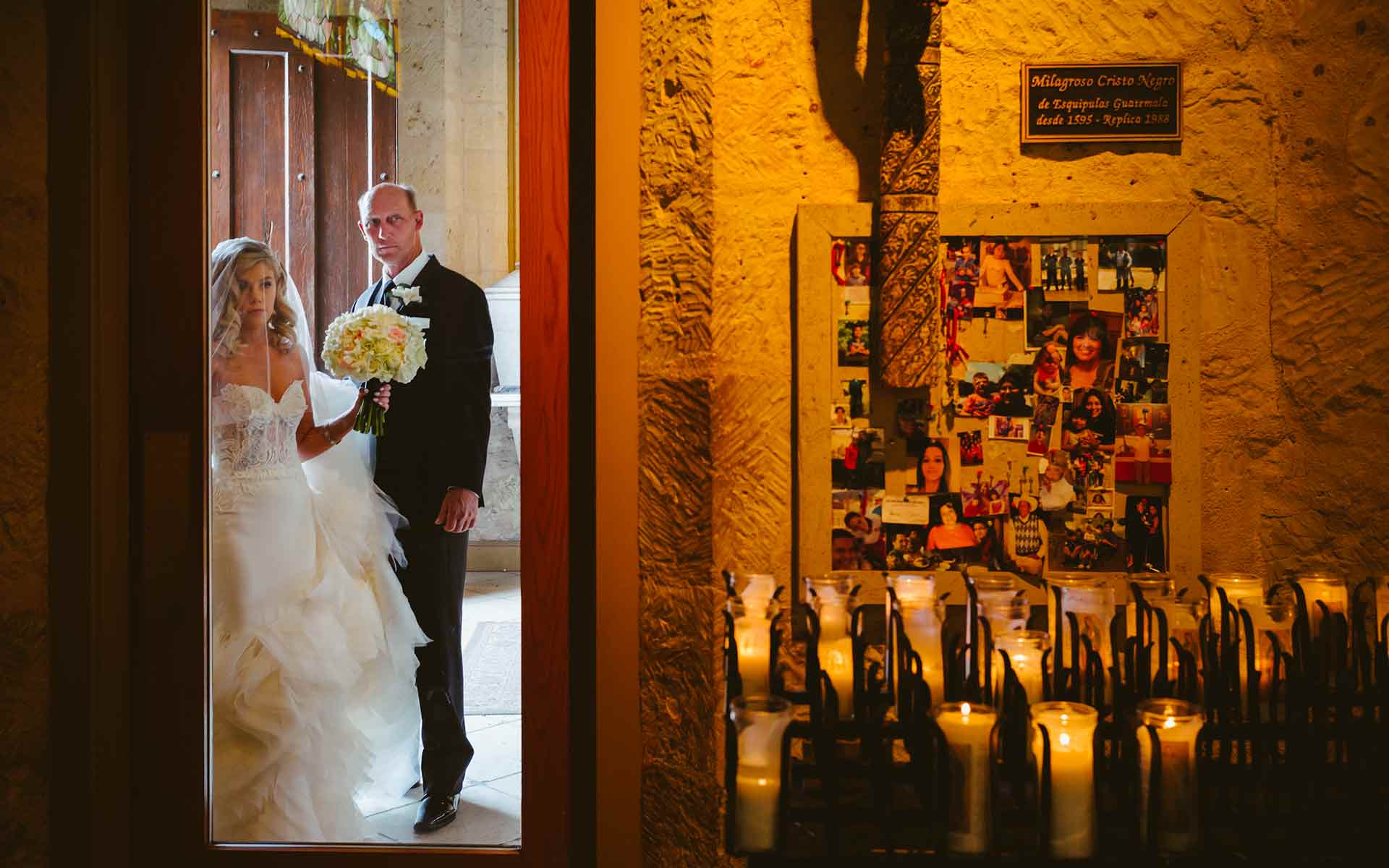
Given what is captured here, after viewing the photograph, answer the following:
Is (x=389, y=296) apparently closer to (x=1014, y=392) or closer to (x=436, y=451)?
(x=436, y=451)

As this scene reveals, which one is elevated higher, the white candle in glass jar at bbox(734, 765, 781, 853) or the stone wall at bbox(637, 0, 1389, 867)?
the stone wall at bbox(637, 0, 1389, 867)

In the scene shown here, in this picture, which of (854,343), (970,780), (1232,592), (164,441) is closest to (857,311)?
(854,343)

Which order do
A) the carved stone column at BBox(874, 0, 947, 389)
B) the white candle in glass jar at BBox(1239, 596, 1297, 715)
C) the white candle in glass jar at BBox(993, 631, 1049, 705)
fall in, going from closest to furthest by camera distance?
the white candle in glass jar at BBox(993, 631, 1049, 705), the white candle in glass jar at BBox(1239, 596, 1297, 715), the carved stone column at BBox(874, 0, 947, 389)

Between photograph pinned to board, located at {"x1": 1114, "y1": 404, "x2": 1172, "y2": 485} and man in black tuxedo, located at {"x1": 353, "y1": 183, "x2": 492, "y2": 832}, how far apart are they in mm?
1301

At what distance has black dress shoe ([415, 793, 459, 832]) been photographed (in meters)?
1.92

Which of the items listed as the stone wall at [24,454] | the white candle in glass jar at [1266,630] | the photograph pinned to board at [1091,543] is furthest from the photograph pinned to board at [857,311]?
the stone wall at [24,454]

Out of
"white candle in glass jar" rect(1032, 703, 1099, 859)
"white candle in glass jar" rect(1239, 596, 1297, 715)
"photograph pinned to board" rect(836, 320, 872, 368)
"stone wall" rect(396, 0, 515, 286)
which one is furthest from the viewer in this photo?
"stone wall" rect(396, 0, 515, 286)

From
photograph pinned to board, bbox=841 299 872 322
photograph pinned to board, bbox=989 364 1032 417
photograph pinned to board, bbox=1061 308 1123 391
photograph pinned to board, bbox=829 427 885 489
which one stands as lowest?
photograph pinned to board, bbox=829 427 885 489

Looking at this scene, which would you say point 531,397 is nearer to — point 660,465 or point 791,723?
point 660,465

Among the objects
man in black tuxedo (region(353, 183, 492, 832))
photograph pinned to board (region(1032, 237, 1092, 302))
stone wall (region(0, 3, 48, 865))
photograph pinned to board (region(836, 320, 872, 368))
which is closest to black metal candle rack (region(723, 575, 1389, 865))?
photograph pinned to board (region(836, 320, 872, 368))

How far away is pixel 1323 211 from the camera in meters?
1.72

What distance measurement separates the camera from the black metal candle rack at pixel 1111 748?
1.14 metres

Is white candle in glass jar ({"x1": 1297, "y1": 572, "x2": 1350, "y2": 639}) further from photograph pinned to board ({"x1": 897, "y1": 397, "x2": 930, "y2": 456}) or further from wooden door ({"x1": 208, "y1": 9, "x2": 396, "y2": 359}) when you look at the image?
wooden door ({"x1": 208, "y1": 9, "x2": 396, "y2": 359})

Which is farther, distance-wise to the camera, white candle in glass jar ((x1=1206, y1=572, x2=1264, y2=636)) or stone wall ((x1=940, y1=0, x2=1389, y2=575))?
stone wall ((x1=940, y1=0, x2=1389, y2=575))
